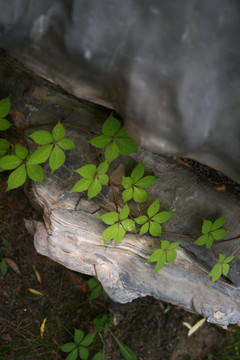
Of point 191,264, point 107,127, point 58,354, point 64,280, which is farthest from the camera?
point 64,280

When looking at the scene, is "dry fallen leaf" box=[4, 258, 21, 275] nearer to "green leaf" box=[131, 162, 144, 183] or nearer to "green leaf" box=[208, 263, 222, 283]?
"green leaf" box=[131, 162, 144, 183]

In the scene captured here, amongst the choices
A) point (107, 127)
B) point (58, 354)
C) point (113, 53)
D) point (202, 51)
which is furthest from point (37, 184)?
point (58, 354)

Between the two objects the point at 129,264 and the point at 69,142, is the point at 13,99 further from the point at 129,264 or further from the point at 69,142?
the point at 129,264

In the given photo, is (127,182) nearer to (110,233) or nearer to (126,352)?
(110,233)

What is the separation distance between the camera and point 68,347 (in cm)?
242

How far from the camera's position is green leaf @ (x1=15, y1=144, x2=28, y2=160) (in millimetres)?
1582

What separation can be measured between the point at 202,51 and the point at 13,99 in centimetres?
112

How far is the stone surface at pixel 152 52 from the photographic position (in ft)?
3.55

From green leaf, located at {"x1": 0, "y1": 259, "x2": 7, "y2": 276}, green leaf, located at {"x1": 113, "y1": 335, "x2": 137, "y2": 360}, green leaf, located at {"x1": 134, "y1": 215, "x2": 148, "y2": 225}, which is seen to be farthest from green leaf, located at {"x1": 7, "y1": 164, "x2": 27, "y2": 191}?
green leaf, located at {"x1": 113, "y1": 335, "x2": 137, "y2": 360}

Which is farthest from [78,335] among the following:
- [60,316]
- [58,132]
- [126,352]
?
[58,132]

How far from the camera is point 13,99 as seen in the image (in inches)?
69.1

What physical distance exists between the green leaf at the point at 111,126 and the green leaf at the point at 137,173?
0.85 feet

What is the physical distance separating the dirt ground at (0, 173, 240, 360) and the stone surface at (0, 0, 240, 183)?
148 centimetres

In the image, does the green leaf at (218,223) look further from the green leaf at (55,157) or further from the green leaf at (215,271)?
the green leaf at (55,157)
